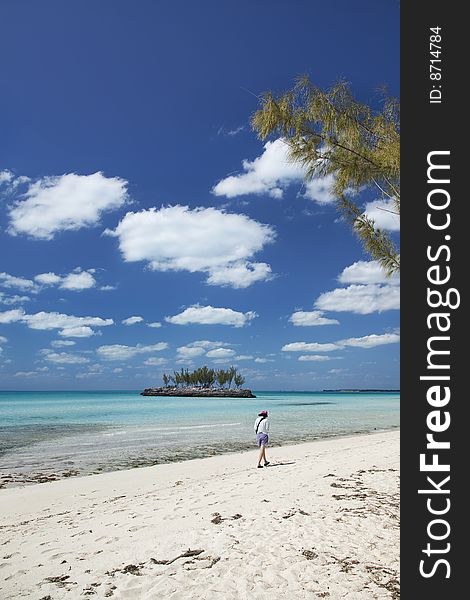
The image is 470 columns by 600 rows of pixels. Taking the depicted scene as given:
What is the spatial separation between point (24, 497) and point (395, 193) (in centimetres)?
1146

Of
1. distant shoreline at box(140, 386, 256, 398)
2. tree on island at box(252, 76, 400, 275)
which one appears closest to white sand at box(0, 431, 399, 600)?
tree on island at box(252, 76, 400, 275)

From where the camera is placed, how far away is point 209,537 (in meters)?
7.19

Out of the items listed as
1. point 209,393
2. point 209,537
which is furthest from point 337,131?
point 209,393

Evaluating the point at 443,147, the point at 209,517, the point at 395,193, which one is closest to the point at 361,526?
the point at 209,517

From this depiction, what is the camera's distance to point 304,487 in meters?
11.1

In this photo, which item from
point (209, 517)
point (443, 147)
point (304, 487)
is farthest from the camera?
point (304, 487)

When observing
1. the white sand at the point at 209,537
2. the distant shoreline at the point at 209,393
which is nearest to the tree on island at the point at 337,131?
the white sand at the point at 209,537

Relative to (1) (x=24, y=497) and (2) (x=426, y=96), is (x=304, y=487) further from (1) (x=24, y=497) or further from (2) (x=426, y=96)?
(2) (x=426, y=96)

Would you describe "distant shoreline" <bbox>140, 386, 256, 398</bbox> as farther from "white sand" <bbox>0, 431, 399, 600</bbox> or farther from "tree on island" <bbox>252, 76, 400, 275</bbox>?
"tree on island" <bbox>252, 76, 400, 275</bbox>

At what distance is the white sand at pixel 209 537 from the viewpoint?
5477 mm

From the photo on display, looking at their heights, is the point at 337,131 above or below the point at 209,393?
above

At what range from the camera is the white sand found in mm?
5477

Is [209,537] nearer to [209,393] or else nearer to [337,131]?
[337,131]

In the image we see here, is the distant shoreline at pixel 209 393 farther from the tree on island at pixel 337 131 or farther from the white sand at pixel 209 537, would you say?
the tree on island at pixel 337 131
